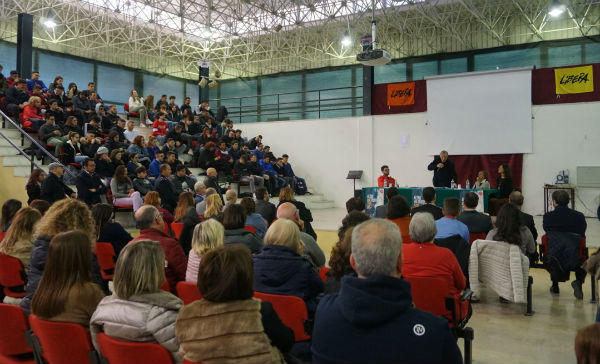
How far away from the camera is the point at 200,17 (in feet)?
61.5

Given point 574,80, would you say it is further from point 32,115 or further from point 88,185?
point 32,115

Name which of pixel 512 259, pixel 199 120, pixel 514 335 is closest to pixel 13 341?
pixel 514 335

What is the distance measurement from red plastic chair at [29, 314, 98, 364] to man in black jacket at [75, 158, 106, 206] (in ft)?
19.9

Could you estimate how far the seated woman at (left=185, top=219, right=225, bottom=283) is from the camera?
308 centimetres

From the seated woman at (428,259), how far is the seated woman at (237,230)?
1.15m

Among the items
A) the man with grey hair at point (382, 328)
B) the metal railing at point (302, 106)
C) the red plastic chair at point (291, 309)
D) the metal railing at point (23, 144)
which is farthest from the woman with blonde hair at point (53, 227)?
the metal railing at point (302, 106)

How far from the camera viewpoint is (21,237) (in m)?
3.49

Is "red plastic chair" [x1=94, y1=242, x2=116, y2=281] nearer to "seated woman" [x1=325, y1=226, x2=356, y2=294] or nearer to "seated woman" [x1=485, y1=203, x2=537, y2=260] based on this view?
"seated woman" [x1=325, y1=226, x2=356, y2=294]

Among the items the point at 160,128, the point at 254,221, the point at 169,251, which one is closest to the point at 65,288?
the point at 169,251

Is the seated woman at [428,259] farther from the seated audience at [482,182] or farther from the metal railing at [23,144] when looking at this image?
the metal railing at [23,144]

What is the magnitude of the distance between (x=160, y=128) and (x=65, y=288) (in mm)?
10800

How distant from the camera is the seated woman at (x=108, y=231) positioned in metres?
4.16

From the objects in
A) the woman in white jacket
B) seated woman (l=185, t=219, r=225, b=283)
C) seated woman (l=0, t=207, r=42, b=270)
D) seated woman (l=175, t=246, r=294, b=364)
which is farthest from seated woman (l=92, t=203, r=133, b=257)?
the woman in white jacket

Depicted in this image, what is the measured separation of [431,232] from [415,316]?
172 centimetres
